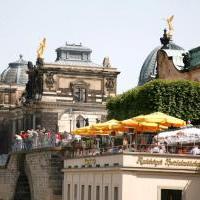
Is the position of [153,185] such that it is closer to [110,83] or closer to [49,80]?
[49,80]

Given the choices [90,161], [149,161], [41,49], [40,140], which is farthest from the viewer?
[41,49]

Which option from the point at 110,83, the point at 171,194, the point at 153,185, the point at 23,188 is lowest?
the point at 23,188

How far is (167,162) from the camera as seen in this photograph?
4853cm

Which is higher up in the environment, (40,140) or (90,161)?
(40,140)

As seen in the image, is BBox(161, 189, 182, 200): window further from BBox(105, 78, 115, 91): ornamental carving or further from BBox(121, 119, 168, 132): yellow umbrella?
BBox(105, 78, 115, 91): ornamental carving

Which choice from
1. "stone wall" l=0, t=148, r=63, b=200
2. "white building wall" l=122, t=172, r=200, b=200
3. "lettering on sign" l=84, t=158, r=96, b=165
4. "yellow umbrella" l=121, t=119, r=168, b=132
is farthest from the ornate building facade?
"white building wall" l=122, t=172, r=200, b=200

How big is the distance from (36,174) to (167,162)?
114 feet

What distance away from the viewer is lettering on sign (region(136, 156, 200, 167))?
48.3 m

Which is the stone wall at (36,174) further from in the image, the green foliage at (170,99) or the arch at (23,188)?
the green foliage at (170,99)

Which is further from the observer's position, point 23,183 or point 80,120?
point 80,120

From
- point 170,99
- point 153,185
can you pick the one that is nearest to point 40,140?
point 170,99

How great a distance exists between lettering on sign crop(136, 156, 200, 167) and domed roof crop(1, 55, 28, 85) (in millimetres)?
102805

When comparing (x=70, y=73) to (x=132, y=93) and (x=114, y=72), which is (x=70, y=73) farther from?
(x=132, y=93)

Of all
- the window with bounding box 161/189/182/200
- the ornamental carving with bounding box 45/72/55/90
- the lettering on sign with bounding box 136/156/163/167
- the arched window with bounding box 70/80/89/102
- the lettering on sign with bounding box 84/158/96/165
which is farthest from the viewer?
the arched window with bounding box 70/80/89/102
